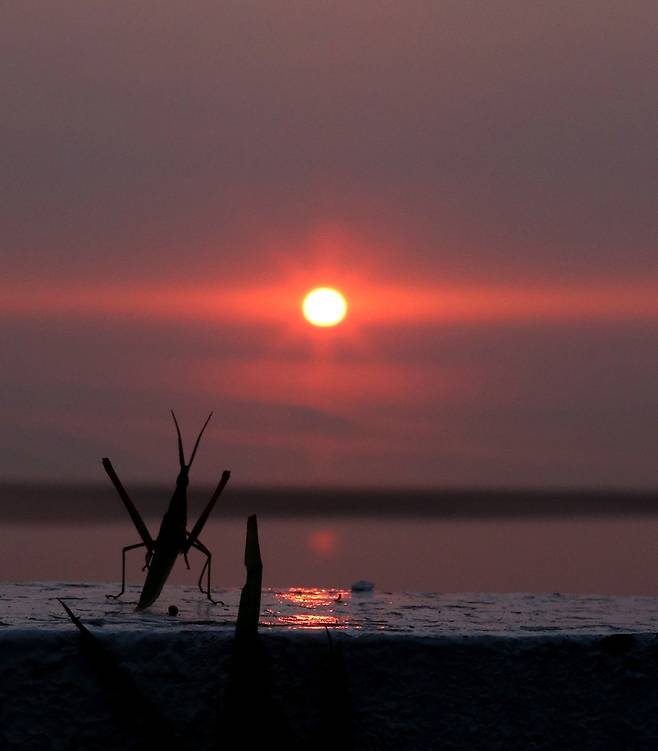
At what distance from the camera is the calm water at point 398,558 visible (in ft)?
60.5

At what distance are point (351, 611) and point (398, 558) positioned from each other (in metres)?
21.9

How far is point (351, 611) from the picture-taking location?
8.10ft

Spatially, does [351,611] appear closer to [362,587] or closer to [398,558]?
[362,587]

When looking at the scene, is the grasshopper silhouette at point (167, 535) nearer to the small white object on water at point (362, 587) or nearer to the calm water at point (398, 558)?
the small white object on water at point (362, 587)

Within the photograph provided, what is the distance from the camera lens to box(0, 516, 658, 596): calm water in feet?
60.5

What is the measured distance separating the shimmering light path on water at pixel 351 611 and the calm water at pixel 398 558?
9.30 metres

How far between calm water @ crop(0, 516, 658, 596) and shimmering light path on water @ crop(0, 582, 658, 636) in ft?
30.5

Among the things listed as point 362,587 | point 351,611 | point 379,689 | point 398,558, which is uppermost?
point 398,558

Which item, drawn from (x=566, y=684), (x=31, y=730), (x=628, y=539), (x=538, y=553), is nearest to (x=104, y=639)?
(x=31, y=730)

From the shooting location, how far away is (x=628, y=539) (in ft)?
105

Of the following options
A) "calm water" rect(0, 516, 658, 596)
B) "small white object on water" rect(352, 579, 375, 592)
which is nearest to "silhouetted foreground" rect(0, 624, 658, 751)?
"small white object on water" rect(352, 579, 375, 592)

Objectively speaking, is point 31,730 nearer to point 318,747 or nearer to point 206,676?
point 206,676

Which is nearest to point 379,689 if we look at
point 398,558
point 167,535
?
point 167,535

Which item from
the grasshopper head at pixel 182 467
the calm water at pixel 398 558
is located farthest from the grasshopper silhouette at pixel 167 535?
the calm water at pixel 398 558
